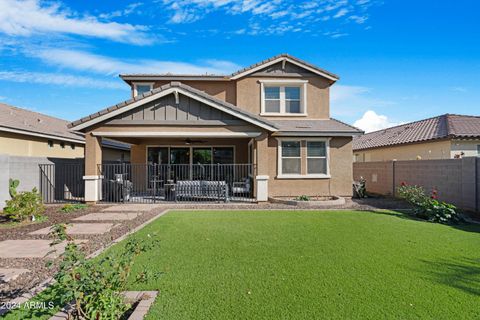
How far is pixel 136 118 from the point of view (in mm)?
13688

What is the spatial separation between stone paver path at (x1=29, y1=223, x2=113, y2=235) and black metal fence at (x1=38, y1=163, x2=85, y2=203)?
5783 mm

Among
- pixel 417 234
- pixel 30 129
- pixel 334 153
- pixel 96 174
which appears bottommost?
pixel 417 234

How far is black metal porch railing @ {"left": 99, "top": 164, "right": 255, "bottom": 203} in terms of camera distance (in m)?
14.1

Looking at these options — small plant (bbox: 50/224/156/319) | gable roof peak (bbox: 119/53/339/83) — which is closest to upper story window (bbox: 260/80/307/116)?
gable roof peak (bbox: 119/53/339/83)

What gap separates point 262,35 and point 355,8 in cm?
559

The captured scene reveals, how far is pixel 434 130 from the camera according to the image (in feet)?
69.1

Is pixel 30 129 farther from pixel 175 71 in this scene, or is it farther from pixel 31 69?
pixel 175 71

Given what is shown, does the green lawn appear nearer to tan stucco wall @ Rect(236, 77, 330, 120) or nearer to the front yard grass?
the front yard grass

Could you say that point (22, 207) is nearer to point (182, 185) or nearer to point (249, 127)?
point (182, 185)

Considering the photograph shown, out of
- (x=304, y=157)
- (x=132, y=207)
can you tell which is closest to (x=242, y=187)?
(x=304, y=157)

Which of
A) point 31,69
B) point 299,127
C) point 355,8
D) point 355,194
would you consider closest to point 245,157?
point 299,127

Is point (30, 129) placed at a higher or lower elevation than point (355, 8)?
lower

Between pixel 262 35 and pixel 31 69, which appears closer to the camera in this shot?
pixel 262 35

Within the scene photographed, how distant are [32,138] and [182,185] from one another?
9930 millimetres
